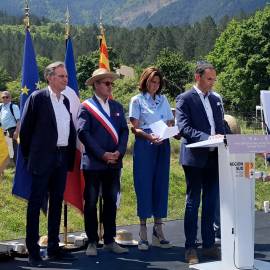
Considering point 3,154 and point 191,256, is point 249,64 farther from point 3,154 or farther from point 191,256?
point 3,154

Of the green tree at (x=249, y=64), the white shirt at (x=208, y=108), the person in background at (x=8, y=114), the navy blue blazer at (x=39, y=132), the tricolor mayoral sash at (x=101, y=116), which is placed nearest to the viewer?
the navy blue blazer at (x=39, y=132)

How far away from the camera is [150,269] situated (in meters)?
5.08

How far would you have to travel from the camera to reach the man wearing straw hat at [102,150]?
5.37m

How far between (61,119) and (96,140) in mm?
387

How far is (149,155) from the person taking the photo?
5.79m

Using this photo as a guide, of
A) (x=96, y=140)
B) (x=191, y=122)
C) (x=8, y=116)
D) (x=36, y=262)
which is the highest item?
(x=8, y=116)

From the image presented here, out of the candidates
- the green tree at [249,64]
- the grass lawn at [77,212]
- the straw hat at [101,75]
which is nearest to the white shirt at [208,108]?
the straw hat at [101,75]

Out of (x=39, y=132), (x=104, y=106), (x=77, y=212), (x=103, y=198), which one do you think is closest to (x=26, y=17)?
(x=104, y=106)

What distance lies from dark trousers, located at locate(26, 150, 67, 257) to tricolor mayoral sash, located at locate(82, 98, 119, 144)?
452 millimetres

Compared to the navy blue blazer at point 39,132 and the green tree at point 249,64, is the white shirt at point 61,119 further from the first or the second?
the green tree at point 249,64

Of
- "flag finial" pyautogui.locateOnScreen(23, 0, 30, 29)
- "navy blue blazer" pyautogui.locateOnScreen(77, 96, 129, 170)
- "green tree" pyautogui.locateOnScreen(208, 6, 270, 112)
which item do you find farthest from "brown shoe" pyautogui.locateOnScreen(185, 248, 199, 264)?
"green tree" pyautogui.locateOnScreen(208, 6, 270, 112)

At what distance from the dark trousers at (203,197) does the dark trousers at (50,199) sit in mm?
1130

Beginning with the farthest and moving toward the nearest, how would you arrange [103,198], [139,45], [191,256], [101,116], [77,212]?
[139,45], [77,212], [103,198], [101,116], [191,256]

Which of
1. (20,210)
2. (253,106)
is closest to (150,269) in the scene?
(20,210)
